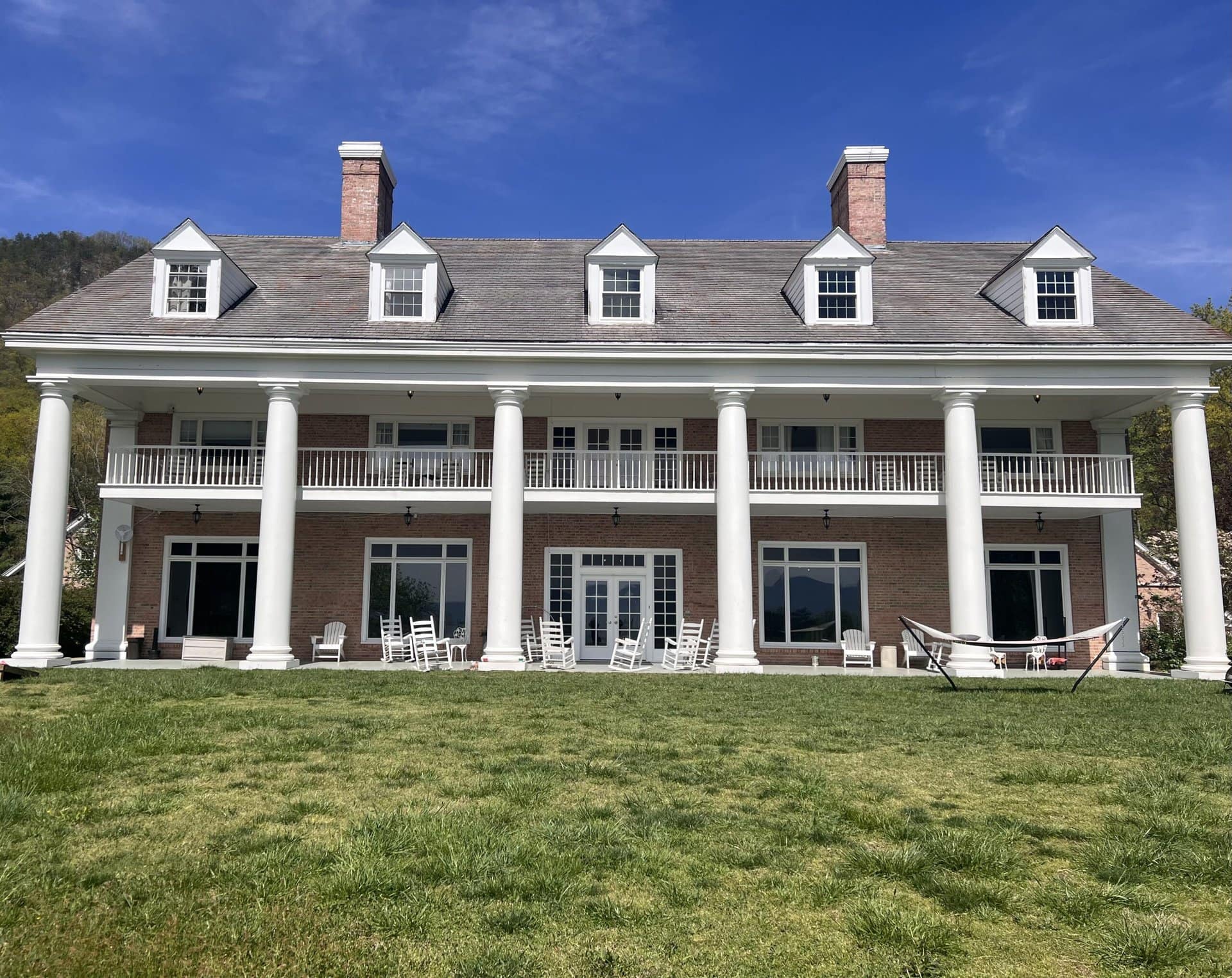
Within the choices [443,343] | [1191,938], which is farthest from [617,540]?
[1191,938]

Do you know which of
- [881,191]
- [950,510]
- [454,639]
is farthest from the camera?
[881,191]

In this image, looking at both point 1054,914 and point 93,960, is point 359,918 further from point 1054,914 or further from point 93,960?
point 1054,914

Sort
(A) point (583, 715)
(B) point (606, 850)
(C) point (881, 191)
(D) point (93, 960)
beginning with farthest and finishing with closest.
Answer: (C) point (881, 191) < (A) point (583, 715) < (B) point (606, 850) < (D) point (93, 960)

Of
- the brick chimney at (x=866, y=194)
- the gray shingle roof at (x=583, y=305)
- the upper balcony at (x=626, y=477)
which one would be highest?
the brick chimney at (x=866, y=194)

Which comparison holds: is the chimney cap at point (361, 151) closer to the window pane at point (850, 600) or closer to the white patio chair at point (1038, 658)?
the window pane at point (850, 600)

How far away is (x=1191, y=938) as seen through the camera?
3920 mm

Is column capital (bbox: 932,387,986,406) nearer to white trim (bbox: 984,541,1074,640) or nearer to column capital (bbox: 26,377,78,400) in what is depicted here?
white trim (bbox: 984,541,1074,640)

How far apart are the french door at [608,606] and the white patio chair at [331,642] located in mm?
5330

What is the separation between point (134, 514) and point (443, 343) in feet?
28.6

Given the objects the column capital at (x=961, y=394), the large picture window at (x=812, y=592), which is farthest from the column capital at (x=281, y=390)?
the column capital at (x=961, y=394)

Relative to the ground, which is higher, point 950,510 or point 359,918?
point 950,510

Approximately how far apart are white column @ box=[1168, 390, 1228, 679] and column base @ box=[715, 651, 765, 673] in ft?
26.7

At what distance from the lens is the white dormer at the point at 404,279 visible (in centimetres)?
1958

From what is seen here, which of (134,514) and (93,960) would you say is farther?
(134,514)
